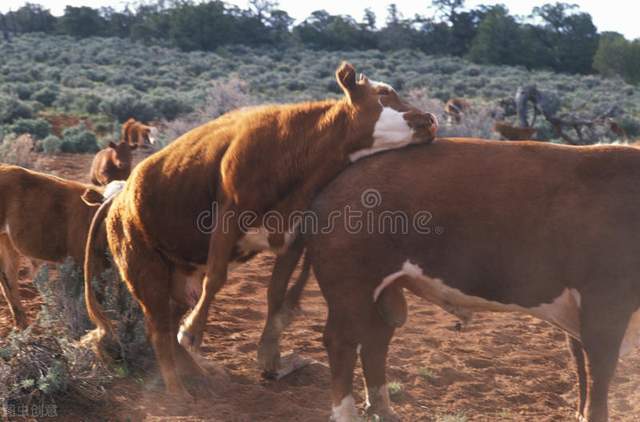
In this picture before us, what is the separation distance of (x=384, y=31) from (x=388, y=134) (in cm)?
5965

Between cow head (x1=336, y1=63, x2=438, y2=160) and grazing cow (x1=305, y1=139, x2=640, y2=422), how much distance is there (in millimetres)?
84

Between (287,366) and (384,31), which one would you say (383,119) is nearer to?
(287,366)

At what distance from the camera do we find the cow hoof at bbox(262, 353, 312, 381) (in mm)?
6062

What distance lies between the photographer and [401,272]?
480 cm

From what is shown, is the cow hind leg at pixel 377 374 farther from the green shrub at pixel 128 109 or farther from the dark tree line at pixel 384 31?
the dark tree line at pixel 384 31

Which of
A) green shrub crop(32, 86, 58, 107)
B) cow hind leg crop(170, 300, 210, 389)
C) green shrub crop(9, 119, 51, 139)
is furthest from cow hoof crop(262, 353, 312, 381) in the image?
green shrub crop(32, 86, 58, 107)

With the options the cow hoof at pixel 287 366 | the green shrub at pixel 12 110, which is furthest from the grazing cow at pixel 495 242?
the green shrub at pixel 12 110

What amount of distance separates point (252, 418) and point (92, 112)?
22.0m

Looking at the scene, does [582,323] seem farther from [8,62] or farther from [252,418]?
[8,62]

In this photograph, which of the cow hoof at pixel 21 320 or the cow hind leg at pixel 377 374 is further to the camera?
the cow hoof at pixel 21 320

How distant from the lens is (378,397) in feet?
17.4

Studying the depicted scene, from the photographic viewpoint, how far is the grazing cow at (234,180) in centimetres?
488

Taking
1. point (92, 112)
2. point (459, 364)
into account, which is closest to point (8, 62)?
point (92, 112)

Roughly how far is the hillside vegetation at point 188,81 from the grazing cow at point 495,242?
1513cm
